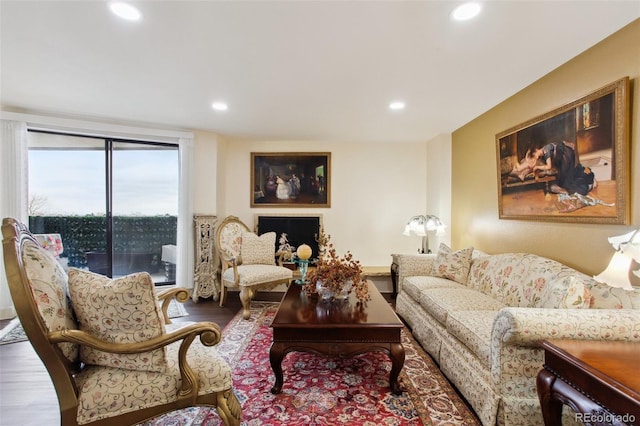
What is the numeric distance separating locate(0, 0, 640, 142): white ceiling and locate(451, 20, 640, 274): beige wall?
0.13m

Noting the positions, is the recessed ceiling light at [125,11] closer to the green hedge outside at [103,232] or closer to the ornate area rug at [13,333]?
the ornate area rug at [13,333]

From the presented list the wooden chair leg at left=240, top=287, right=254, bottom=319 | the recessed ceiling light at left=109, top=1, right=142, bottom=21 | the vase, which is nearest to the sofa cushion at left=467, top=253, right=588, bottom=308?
the vase

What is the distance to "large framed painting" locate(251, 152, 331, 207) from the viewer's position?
4.75m

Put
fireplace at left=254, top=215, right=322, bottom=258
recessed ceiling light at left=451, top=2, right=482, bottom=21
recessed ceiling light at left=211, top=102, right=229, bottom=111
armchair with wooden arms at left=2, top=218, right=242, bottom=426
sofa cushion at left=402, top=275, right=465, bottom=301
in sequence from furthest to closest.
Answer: fireplace at left=254, top=215, right=322, bottom=258 < recessed ceiling light at left=211, top=102, right=229, bottom=111 < sofa cushion at left=402, top=275, right=465, bottom=301 < recessed ceiling light at left=451, top=2, right=482, bottom=21 < armchair with wooden arms at left=2, top=218, right=242, bottom=426

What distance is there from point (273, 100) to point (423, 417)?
3.11 m

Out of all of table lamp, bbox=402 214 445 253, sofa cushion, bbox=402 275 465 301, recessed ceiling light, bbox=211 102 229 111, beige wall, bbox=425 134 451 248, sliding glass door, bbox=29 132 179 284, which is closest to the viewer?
sofa cushion, bbox=402 275 465 301

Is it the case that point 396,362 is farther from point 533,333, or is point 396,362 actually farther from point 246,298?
point 246,298

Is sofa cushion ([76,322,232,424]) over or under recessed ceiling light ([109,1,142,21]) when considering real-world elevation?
under

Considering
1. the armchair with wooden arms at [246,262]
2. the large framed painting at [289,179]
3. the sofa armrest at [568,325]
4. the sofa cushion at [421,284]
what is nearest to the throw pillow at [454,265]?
the sofa cushion at [421,284]

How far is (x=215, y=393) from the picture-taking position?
1405 mm

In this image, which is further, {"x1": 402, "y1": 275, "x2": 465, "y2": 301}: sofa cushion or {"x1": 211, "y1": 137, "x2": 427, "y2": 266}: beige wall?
{"x1": 211, "y1": 137, "x2": 427, "y2": 266}: beige wall

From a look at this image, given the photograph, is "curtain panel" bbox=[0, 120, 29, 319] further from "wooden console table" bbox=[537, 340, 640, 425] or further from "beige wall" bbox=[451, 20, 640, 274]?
"beige wall" bbox=[451, 20, 640, 274]

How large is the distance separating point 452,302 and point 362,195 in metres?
2.65

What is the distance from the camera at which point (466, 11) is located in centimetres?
164
